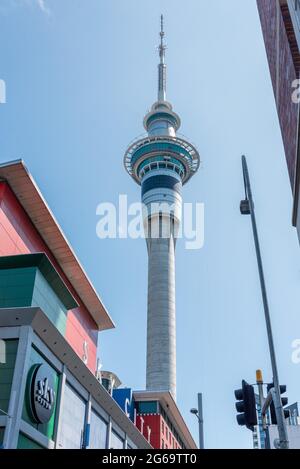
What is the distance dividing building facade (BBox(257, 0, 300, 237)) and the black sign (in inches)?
485

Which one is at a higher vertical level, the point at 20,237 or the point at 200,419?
the point at 20,237

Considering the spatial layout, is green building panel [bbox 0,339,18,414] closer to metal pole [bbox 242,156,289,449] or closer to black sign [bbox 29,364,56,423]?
black sign [bbox 29,364,56,423]

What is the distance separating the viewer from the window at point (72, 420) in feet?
82.2

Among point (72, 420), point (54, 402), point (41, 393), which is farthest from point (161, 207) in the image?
point (41, 393)

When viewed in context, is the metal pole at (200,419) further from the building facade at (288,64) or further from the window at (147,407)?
the window at (147,407)

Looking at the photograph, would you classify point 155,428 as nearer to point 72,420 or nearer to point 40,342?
point 72,420

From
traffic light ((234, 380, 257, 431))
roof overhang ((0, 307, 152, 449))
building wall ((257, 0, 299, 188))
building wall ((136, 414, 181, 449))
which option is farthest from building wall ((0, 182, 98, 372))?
building wall ((136, 414, 181, 449))

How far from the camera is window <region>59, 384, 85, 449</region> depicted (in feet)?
82.2

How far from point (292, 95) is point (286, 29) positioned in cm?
317

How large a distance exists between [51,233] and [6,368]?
1232 cm

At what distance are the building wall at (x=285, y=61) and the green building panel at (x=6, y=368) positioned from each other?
13541 mm

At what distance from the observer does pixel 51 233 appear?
31938 mm

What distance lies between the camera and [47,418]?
74.1 feet
